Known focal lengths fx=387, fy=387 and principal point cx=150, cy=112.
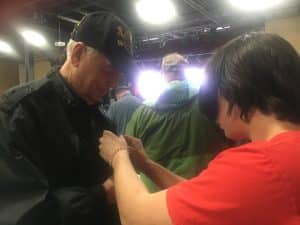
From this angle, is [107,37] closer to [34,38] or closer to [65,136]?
[65,136]

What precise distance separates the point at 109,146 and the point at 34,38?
18.7 feet

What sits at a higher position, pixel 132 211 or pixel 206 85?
pixel 206 85

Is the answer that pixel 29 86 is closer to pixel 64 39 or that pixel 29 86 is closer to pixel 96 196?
pixel 96 196

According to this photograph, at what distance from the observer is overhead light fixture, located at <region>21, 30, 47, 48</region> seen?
6273 mm

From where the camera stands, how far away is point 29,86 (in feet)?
3.72

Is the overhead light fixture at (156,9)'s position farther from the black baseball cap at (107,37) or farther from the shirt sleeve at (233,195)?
the shirt sleeve at (233,195)

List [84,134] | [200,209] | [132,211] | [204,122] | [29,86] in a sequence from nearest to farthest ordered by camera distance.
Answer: [200,209]
[132,211]
[29,86]
[84,134]
[204,122]

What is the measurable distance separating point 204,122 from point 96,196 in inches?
42.4

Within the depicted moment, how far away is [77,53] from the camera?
4.10 ft

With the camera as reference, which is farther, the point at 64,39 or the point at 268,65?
the point at 64,39

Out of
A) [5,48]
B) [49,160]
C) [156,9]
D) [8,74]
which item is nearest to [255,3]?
[156,9]

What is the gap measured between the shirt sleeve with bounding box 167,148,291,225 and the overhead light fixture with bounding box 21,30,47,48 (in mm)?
5948

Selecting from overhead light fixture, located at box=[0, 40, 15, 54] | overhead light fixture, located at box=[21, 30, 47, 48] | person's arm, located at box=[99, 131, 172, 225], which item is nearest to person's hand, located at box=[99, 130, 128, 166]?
person's arm, located at box=[99, 131, 172, 225]

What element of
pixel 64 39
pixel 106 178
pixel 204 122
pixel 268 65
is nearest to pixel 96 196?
pixel 106 178
